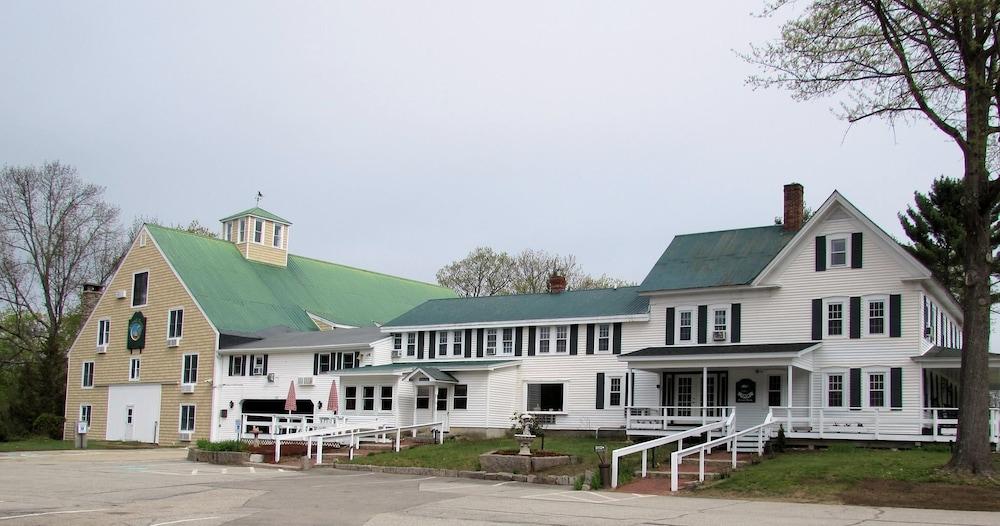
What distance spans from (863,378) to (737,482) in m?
11.1

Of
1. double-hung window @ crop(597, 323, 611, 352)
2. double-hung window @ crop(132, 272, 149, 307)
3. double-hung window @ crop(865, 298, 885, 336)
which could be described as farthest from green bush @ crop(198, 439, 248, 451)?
double-hung window @ crop(865, 298, 885, 336)

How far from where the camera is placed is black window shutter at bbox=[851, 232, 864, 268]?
32469mm

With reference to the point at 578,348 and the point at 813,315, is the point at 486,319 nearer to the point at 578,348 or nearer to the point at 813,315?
the point at 578,348

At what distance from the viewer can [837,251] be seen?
3316 cm

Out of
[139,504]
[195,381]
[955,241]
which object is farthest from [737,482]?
[195,381]

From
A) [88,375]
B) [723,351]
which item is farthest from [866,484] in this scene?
[88,375]

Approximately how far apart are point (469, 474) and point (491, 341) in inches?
601

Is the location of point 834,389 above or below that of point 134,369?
above

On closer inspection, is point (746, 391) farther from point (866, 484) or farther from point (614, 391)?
point (866, 484)

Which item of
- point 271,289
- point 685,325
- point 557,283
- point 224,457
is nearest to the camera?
point 224,457

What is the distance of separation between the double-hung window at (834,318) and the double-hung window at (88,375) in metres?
38.9

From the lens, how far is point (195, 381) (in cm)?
4734

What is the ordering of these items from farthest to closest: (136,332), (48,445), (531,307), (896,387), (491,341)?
(136,332), (48,445), (491,341), (531,307), (896,387)

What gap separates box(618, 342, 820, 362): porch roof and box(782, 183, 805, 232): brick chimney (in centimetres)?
551
